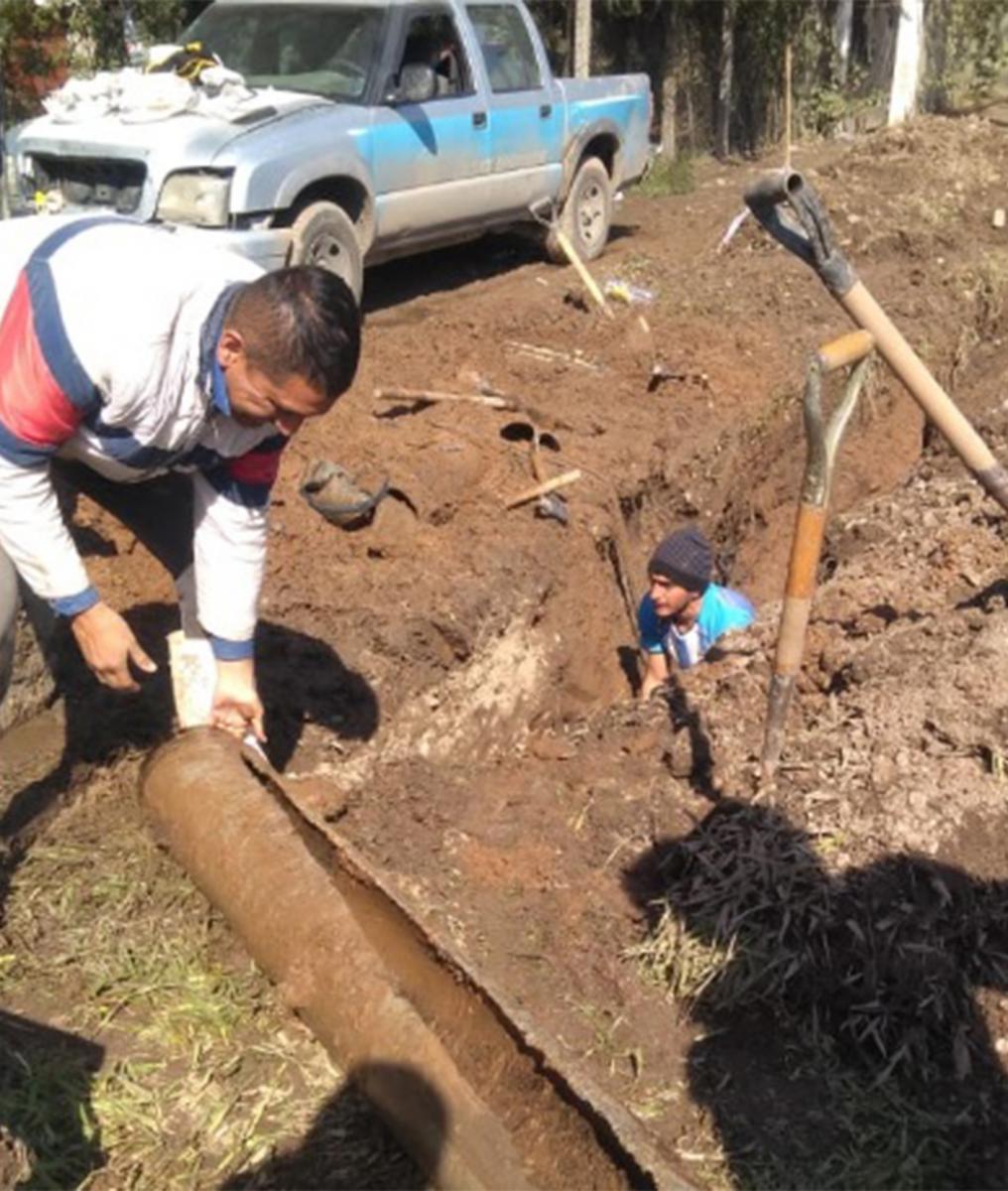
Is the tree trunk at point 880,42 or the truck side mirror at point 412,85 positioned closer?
the truck side mirror at point 412,85

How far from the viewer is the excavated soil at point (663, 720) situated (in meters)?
4.30

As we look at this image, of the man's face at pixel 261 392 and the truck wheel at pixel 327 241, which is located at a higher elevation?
the man's face at pixel 261 392

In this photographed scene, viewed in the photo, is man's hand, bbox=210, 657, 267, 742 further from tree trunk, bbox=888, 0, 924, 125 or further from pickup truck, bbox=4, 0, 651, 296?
tree trunk, bbox=888, 0, 924, 125

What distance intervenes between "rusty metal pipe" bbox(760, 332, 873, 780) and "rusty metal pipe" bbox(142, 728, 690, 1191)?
4.98 ft

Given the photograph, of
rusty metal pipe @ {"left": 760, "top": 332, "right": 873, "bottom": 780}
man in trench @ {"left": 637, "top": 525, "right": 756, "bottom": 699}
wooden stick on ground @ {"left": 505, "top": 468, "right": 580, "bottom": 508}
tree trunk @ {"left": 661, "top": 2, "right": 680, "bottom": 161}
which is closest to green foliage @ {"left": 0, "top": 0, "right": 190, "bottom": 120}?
tree trunk @ {"left": 661, "top": 2, "right": 680, "bottom": 161}

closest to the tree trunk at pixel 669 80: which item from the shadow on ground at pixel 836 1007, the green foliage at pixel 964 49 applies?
the green foliage at pixel 964 49

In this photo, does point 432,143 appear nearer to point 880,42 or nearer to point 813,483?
point 813,483

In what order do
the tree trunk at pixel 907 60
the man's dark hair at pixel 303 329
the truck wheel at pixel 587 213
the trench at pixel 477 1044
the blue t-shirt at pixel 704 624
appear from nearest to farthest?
1. the trench at pixel 477 1044
2. the man's dark hair at pixel 303 329
3. the blue t-shirt at pixel 704 624
4. the truck wheel at pixel 587 213
5. the tree trunk at pixel 907 60

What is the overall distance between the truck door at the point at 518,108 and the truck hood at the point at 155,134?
7.46 ft

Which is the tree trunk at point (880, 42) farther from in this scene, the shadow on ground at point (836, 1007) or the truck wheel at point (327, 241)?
the shadow on ground at point (836, 1007)

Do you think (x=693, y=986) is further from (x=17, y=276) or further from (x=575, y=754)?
(x=17, y=276)

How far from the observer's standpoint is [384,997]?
3816mm

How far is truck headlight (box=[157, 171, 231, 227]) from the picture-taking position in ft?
31.7

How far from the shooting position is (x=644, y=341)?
384 inches
